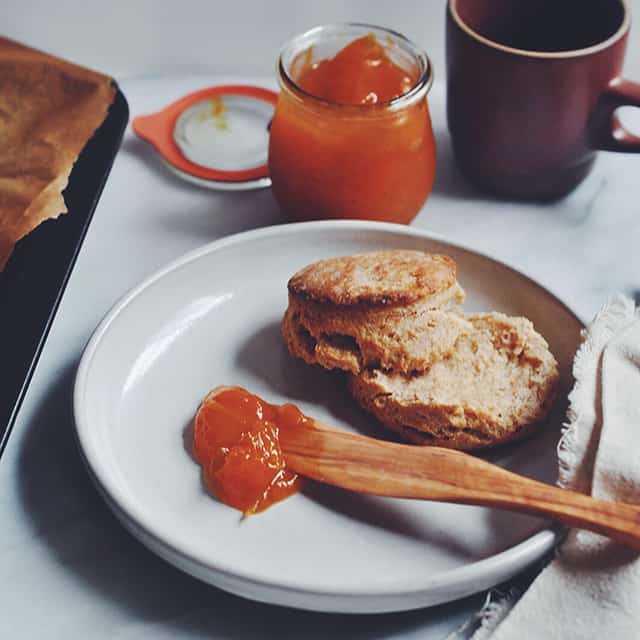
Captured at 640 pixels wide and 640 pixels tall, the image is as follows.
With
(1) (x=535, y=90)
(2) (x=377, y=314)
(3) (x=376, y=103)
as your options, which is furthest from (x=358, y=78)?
(2) (x=377, y=314)

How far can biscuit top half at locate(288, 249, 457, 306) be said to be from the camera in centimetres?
104

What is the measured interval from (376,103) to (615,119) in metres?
0.39

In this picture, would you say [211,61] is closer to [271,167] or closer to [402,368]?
[271,167]

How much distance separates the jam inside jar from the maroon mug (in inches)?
4.4

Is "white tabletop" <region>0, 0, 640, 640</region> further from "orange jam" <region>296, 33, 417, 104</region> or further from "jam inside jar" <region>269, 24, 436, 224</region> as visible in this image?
"orange jam" <region>296, 33, 417, 104</region>

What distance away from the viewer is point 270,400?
1.11 meters

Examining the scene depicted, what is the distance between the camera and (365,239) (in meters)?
1.27

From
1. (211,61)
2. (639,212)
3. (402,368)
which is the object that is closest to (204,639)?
(402,368)

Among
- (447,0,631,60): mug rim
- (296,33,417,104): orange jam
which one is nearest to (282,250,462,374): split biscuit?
(296,33,417,104): orange jam

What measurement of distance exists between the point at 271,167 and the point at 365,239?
192 millimetres

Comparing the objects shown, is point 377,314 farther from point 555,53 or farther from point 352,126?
point 555,53

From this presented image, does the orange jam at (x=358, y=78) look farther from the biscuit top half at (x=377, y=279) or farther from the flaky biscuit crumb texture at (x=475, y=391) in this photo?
the flaky biscuit crumb texture at (x=475, y=391)

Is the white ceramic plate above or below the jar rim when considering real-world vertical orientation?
below

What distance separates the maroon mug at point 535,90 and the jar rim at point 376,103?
95mm
